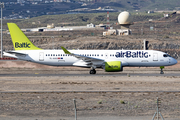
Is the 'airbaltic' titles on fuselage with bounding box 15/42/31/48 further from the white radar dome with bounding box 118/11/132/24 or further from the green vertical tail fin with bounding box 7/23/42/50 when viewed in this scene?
the white radar dome with bounding box 118/11/132/24

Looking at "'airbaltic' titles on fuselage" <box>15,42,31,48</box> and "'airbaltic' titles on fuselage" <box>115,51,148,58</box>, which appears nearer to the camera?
"'airbaltic' titles on fuselage" <box>115,51,148,58</box>

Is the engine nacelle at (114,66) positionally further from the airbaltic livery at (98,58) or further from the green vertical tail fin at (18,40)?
the green vertical tail fin at (18,40)

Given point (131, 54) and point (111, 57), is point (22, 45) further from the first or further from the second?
point (131, 54)

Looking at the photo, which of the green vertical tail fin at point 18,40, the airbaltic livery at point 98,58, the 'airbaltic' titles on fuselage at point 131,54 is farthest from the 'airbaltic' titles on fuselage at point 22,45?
the 'airbaltic' titles on fuselage at point 131,54

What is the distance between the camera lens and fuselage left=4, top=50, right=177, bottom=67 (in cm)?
4512

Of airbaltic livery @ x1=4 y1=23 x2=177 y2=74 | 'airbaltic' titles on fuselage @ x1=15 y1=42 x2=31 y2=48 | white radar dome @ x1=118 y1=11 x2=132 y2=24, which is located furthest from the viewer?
white radar dome @ x1=118 y1=11 x2=132 y2=24

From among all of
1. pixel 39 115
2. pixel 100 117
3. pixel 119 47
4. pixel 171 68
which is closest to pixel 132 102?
pixel 100 117

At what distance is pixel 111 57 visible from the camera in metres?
45.4

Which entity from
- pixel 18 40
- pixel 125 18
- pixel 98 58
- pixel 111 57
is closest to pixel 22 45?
pixel 18 40

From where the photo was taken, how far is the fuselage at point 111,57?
45125 mm

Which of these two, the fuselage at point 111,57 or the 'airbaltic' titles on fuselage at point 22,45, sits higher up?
the 'airbaltic' titles on fuselage at point 22,45

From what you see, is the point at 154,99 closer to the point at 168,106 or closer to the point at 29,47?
the point at 168,106

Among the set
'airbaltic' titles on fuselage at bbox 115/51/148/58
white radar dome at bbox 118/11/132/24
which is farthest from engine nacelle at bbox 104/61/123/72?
white radar dome at bbox 118/11/132/24

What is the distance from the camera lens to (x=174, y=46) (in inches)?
3477
